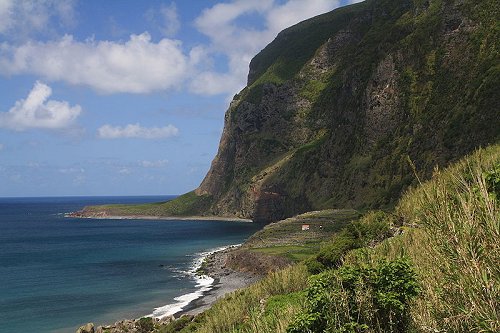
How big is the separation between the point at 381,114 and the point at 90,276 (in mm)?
85821

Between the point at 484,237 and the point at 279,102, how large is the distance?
7505 inches

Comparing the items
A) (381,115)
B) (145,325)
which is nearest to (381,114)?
(381,115)

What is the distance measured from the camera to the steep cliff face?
9594 cm

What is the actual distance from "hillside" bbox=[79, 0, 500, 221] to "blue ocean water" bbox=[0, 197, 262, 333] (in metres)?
34.1

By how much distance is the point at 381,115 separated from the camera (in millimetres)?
121875

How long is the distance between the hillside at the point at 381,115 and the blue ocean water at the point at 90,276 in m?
34.1

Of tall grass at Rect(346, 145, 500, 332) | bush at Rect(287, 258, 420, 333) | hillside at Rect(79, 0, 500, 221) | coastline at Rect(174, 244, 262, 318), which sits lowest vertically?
coastline at Rect(174, 244, 262, 318)

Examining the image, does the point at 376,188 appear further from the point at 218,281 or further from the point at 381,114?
the point at 218,281

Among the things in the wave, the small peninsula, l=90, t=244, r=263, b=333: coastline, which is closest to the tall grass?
the small peninsula

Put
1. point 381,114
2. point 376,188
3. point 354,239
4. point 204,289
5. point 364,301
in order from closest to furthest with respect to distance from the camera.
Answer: point 364,301 < point 354,239 < point 204,289 < point 376,188 < point 381,114

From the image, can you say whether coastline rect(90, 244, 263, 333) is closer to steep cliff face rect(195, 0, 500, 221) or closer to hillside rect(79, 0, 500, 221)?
hillside rect(79, 0, 500, 221)

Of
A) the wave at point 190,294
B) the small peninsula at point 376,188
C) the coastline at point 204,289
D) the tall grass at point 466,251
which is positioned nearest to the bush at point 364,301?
the small peninsula at point 376,188

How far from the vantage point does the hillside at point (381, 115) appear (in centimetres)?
9575

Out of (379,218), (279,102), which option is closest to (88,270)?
(379,218)
